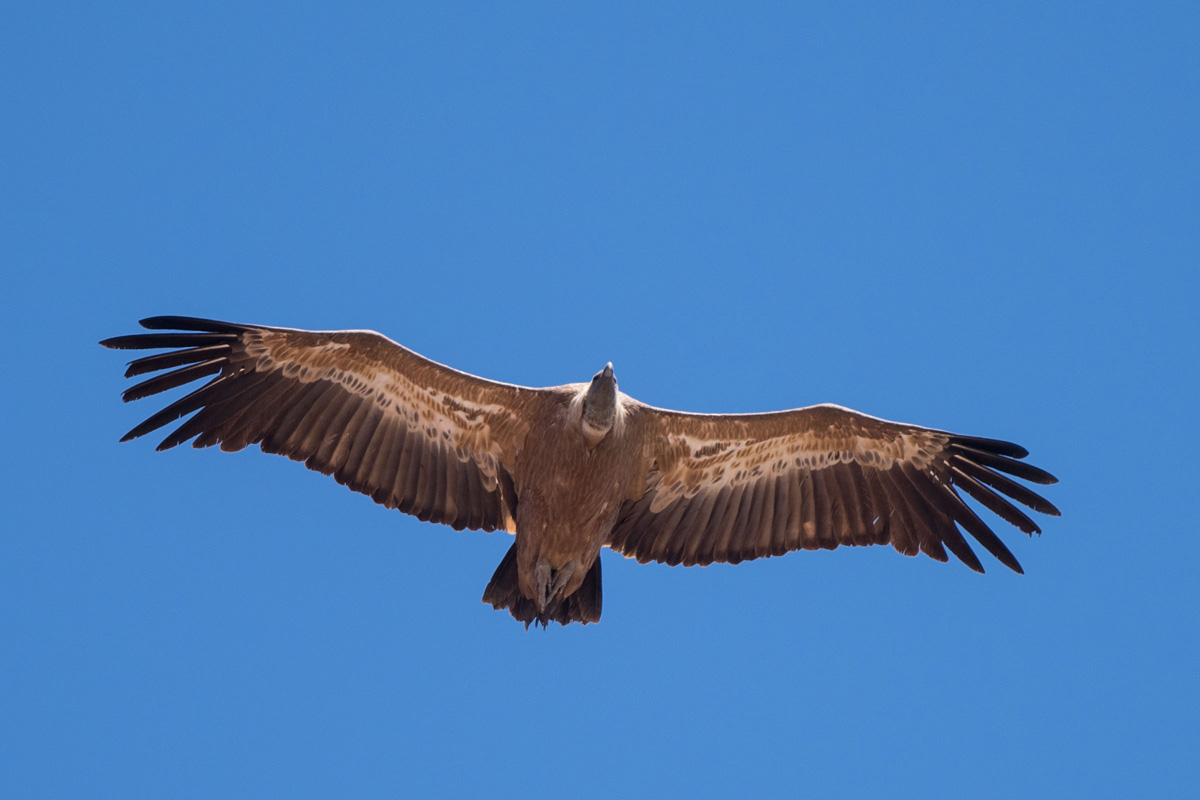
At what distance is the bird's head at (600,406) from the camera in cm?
983

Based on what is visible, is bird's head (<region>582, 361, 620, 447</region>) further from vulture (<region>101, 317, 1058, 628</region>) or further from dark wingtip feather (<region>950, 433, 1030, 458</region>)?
dark wingtip feather (<region>950, 433, 1030, 458</region>)

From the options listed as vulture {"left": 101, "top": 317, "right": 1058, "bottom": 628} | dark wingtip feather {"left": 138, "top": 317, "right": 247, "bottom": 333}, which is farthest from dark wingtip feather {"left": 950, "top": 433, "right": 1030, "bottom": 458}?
dark wingtip feather {"left": 138, "top": 317, "right": 247, "bottom": 333}

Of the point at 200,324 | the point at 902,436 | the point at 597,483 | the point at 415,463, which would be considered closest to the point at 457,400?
the point at 415,463

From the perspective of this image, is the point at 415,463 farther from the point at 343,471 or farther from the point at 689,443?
the point at 689,443

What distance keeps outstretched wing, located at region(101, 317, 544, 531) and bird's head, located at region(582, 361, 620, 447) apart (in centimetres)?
86

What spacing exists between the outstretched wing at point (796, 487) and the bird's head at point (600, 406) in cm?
95

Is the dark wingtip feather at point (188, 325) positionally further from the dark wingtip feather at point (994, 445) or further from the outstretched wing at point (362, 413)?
the dark wingtip feather at point (994, 445)

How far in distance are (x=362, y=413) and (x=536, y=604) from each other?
7.40 feet

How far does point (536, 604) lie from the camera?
10.7m

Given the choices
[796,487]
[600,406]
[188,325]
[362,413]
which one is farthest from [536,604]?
[188,325]

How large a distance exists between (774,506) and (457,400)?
3.03m

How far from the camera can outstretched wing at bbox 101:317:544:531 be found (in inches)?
417

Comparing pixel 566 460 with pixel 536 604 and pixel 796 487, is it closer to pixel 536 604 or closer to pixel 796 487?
pixel 536 604

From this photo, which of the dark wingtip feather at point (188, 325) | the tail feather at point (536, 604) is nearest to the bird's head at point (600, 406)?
the tail feather at point (536, 604)
